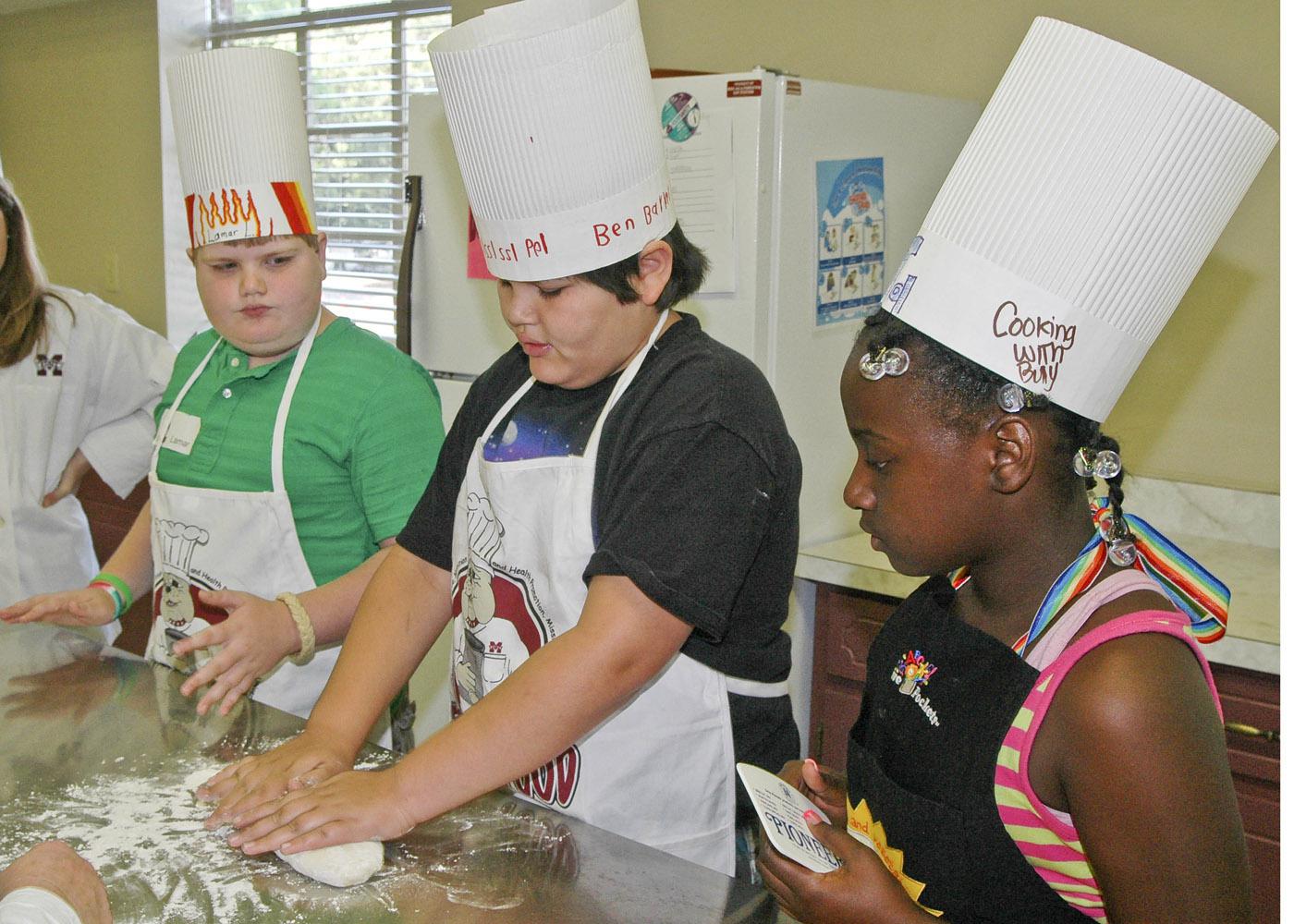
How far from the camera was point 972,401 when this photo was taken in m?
0.82

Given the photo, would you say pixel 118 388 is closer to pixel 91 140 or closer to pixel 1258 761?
pixel 1258 761

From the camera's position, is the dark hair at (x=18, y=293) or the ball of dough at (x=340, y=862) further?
the dark hair at (x=18, y=293)

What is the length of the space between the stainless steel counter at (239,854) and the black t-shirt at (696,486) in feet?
0.62

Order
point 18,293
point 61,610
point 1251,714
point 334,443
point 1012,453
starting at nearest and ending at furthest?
point 1012,453
point 334,443
point 61,610
point 1251,714
point 18,293

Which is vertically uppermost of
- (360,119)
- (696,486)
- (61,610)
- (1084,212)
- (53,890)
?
(1084,212)

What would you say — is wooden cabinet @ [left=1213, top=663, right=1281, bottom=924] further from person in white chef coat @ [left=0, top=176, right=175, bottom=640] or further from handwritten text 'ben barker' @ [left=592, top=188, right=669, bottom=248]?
person in white chef coat @ [left=0, top=176, right=175, bottom=640]

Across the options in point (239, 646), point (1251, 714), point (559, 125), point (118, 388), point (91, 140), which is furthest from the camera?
point (91, 140)

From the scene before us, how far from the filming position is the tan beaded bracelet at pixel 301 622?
122 centimetres

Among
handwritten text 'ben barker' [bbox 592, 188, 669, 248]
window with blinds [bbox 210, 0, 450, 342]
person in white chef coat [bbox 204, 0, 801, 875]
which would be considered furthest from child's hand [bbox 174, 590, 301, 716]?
window with blinds [bbox 210, 0, 450, 342]

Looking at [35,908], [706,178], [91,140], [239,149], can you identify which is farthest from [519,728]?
[91,140]

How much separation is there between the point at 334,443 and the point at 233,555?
18cm

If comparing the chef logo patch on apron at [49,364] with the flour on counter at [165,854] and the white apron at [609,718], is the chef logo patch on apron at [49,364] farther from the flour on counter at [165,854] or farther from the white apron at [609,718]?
the white apron at [609,718]

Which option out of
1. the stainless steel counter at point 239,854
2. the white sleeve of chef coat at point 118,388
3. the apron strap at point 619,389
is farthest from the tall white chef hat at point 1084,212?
the white sleeve of chef coat at point 118,388

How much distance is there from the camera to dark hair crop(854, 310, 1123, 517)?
820mm
